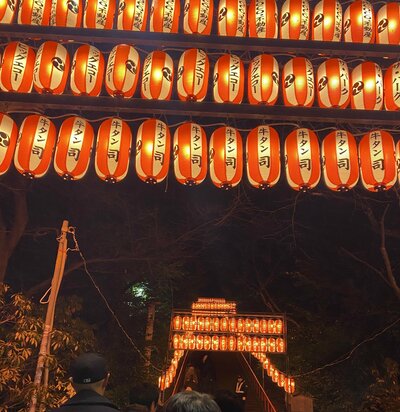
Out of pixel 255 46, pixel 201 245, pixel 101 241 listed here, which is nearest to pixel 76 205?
pixel 101 241

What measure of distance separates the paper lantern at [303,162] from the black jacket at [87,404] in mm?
4180

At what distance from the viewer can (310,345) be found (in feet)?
64.5

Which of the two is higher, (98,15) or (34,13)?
(98,15)

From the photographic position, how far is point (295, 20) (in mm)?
7332

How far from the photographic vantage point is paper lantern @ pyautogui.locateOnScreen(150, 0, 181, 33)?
7.14 m

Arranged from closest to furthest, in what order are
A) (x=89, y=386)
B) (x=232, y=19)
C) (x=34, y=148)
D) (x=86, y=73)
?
1. (x=89, y=386)
2. (x=34, y=148)
3. (x=86, y=73)
4. (x=232, y=19)

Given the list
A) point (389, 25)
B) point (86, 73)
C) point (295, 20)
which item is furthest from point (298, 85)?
point (86, 73)

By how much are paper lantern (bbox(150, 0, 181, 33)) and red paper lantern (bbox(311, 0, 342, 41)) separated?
7.62ft

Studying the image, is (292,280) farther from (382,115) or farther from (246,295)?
(382,115)

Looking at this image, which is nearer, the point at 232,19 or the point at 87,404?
the point at 87,404

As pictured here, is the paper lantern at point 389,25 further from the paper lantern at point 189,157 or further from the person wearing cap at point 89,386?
the person wearing cap at point 89,386

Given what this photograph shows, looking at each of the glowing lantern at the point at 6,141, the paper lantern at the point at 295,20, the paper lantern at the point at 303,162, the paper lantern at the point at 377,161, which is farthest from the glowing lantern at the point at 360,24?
the glowing lantern at the point at 6,141

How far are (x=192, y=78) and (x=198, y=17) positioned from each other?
136 centimetres

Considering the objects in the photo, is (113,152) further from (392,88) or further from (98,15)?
(392,88)
